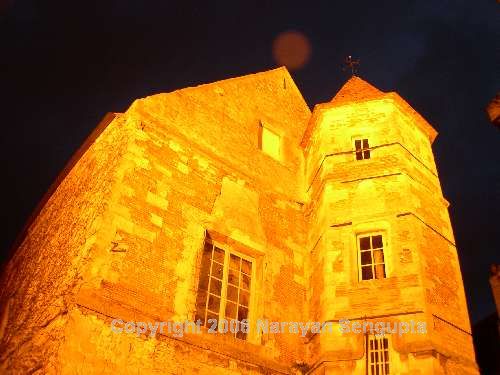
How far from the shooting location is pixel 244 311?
29.0 ft

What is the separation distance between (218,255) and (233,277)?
54 cm

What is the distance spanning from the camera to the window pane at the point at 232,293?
28.8 feet

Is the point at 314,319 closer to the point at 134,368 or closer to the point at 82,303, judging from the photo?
the point at 134,368

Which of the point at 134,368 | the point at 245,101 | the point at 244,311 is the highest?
the point at 245,101

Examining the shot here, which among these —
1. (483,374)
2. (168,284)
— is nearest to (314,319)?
(168,284)

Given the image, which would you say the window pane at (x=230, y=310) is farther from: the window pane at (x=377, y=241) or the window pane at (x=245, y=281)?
the window pane at (x=377, y=241)

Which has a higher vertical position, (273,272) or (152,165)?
(152,165)

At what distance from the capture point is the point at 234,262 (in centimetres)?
930

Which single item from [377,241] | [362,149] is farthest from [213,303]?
[362,149]

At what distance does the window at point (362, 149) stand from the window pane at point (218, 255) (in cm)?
420

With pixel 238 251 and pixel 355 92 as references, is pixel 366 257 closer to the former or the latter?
pixel 238 251

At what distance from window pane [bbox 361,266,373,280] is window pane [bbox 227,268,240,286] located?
2544mm

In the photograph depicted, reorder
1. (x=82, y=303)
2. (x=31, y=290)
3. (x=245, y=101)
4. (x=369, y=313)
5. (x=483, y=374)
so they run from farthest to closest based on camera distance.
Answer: (x=483, y=374) → (x=245, y=101) → (x=31, y=290) → (x=369, y=313) → (x=82, y=303)

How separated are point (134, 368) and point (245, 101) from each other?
7.84 metres
